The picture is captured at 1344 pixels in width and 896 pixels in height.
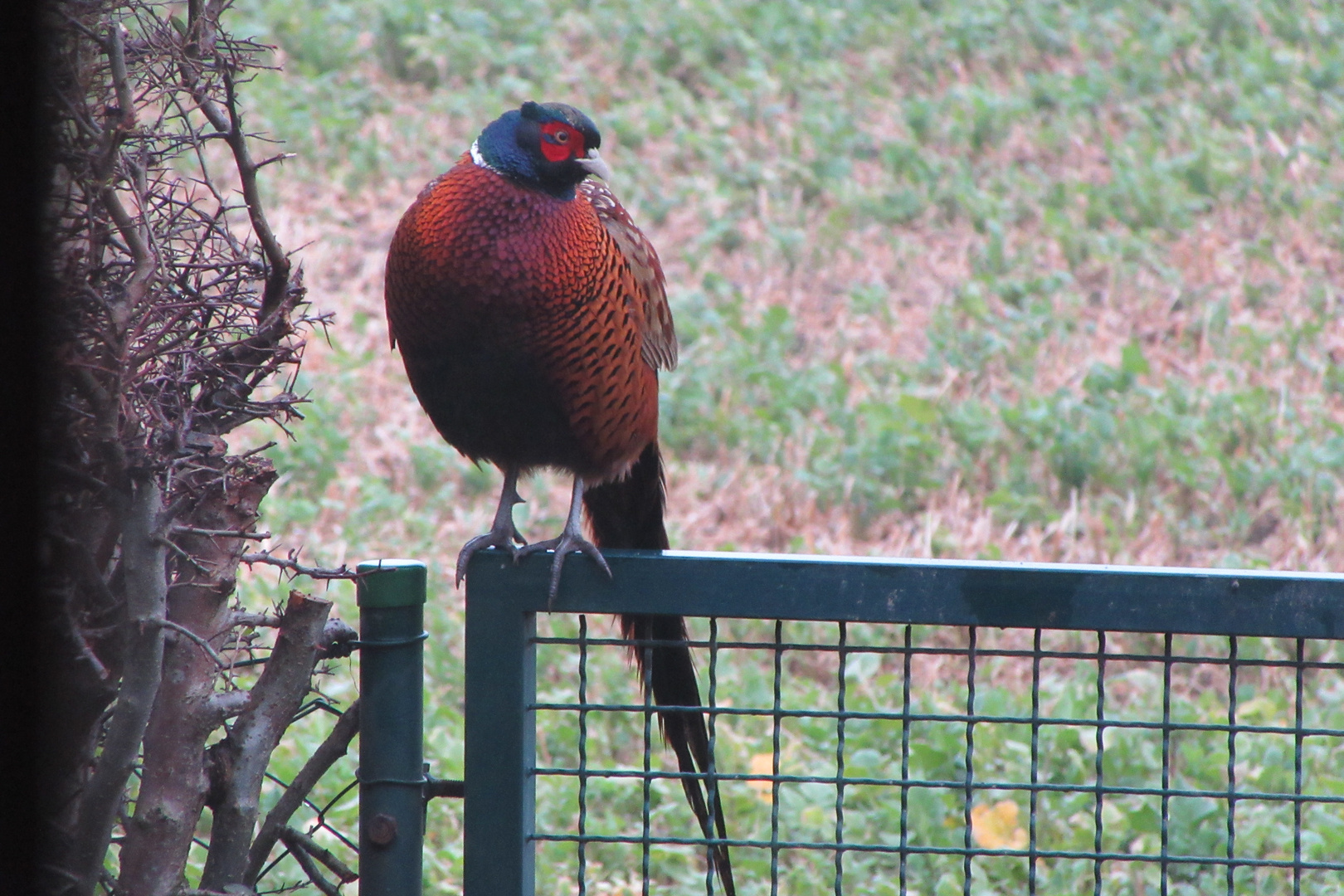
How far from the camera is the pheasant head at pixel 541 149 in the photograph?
106 inches

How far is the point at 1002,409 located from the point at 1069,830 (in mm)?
2540

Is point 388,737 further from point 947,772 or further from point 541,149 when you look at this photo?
point 947,772

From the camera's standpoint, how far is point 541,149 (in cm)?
271

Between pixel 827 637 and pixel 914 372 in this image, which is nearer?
pixel 827 637

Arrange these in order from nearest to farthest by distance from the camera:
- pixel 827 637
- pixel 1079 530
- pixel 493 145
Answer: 1. pixel 493 145
2. pixel 827 637
3. pixel 1079 530

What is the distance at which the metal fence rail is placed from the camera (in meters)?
1.63

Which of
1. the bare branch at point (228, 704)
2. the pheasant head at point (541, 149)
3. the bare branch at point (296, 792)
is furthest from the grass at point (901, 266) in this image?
the bare branch at point (228, 704)

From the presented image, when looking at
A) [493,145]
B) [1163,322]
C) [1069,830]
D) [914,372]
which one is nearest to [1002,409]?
[914,372]

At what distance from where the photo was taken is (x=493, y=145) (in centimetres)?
273

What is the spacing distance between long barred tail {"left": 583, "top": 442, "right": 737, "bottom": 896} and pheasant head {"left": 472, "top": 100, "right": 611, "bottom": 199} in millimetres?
610

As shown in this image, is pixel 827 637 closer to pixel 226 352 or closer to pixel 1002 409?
pixel 1002 409

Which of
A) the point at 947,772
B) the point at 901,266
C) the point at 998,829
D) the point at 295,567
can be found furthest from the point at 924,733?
the point at 901,266

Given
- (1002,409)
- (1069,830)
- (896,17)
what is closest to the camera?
(1069,830)

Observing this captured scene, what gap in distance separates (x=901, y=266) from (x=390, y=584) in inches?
241
